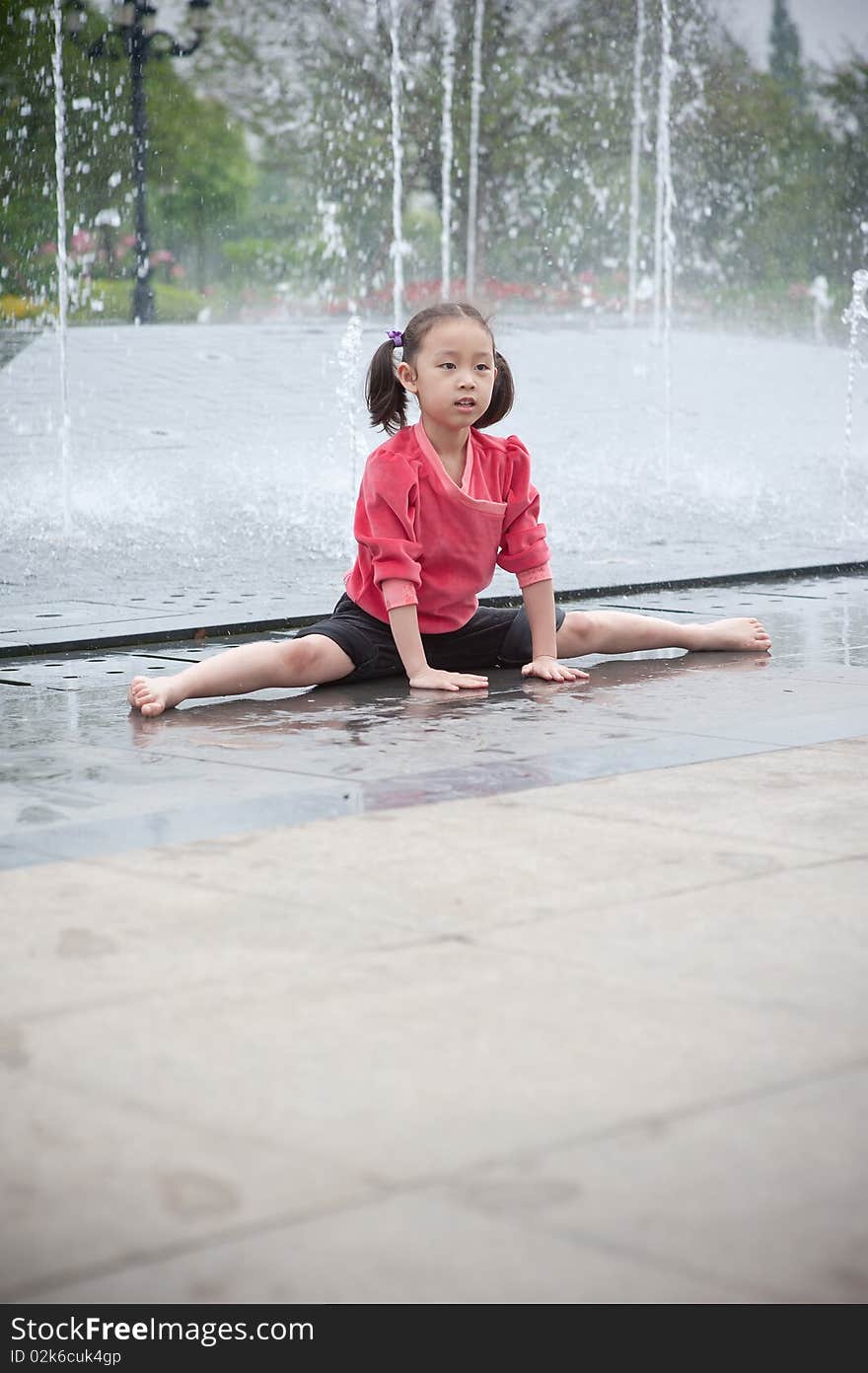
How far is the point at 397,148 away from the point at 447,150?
52 cm

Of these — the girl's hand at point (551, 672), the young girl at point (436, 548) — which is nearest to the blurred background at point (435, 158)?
the young girl at point (436, 548)

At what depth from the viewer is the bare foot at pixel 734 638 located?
488 cm

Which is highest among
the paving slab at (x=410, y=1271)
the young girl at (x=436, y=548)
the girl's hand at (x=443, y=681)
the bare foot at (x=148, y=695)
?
the young girl at (x=436, y=548)

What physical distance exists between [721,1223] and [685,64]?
1777 cm

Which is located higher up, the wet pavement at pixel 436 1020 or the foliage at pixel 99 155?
the foliage at pixel 99 155

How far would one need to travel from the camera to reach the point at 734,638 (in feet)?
16.0

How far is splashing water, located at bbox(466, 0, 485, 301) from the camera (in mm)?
16172

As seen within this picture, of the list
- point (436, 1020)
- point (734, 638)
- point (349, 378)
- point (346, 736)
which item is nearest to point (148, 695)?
point (346, 736)

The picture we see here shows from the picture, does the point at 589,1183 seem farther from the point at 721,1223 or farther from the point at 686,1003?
the point at 686,1003

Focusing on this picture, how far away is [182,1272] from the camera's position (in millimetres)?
1433

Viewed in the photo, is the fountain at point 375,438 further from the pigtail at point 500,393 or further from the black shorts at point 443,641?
the pigtail at point 500,393

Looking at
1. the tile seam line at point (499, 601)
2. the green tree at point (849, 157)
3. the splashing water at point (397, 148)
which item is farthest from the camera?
the green tree at point (849, 157)

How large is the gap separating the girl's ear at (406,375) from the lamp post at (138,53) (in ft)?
32.7
